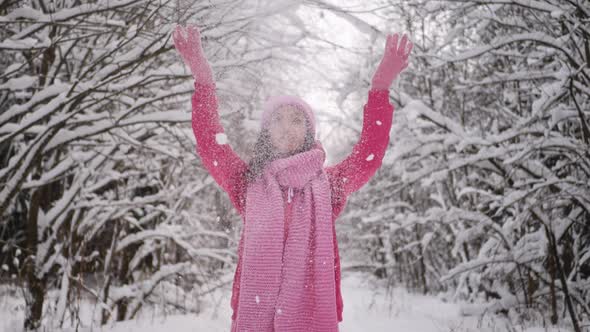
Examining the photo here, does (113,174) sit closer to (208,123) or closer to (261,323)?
(208,123)

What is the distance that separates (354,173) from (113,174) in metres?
3.41

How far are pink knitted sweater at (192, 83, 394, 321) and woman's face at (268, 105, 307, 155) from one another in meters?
0.17

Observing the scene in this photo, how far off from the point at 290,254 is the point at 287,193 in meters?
0.27

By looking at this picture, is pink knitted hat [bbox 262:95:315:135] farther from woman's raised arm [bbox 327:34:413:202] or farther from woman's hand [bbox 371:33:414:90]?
woman's hand [bbox 371:33:414:90]

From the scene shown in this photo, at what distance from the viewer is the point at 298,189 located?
5.63ft

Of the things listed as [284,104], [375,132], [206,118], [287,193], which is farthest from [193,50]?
[375,132]

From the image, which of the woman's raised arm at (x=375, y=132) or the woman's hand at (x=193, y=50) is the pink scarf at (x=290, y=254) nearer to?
the woman's raised arm at (x=375, y=132)

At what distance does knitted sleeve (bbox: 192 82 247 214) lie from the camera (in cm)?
171

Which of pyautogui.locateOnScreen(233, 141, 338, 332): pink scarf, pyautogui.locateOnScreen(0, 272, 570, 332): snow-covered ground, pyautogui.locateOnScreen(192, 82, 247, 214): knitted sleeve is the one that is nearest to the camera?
pyautogui.locateOnScreen(233, 141, 338, 332): pink scarf

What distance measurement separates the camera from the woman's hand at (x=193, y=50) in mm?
1715

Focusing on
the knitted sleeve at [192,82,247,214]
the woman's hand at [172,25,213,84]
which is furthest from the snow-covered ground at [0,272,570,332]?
the woman's hand at [172,25,213,84]

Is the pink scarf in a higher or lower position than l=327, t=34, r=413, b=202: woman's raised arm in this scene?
lower

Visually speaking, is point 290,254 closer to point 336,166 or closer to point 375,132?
point 336,166

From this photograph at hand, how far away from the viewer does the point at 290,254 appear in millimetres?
1576
